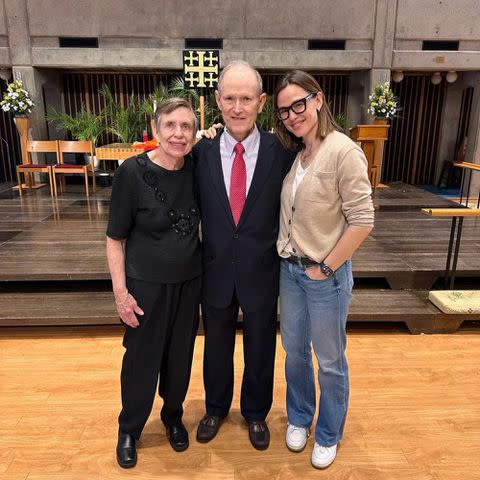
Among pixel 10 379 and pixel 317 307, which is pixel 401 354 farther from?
pixel 10 379

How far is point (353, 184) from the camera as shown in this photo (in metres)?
1.71

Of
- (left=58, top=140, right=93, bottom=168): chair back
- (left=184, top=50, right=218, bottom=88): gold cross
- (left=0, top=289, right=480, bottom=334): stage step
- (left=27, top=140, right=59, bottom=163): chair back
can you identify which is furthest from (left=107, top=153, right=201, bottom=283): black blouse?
(left=27, top=140, right=59, bottom=163): chair back

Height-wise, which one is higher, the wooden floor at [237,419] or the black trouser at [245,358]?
the black trouser at [245,358]

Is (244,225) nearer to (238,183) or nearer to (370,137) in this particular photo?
(238,183)

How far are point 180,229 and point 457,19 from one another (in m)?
8.80

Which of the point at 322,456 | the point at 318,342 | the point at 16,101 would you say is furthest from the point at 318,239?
the point at 16,101

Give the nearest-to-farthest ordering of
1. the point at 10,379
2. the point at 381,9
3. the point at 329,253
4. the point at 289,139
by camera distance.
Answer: the point at 329,253, the point at 289,139, the point at 10,379, the point at 381,9

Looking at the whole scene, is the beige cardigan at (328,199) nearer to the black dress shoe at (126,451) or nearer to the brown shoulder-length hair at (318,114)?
the brown shoulder-length hair at (318,114)

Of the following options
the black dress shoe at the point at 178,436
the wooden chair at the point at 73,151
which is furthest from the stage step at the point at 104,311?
the wooden chair at the point at 73,151

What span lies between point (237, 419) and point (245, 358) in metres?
0.42

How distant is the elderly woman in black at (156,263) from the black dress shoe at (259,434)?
0.33 m

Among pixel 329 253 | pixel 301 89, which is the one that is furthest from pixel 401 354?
pixel 301 89

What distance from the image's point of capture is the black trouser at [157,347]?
6.46 ft

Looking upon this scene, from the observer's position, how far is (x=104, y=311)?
3.41 m
